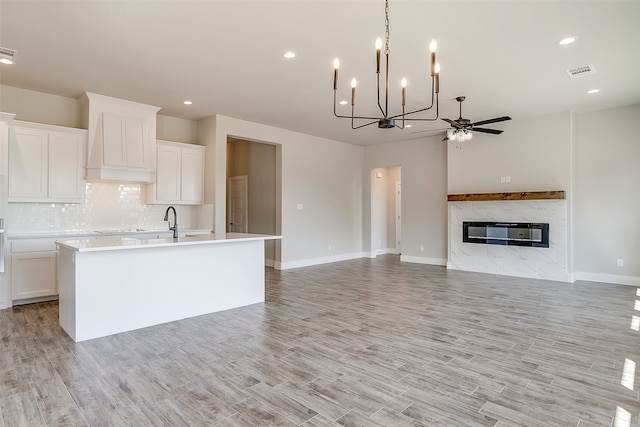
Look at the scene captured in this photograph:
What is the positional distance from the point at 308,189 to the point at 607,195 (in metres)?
5.52

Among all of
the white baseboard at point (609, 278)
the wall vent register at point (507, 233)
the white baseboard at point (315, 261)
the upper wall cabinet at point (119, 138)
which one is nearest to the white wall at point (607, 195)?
the white baseboard at point (609, 278)

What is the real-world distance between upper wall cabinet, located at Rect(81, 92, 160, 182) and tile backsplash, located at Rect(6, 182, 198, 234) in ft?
1.53

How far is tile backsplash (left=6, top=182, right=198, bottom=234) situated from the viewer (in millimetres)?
5012

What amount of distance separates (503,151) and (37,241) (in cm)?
776

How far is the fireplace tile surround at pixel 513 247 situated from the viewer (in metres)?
6.22

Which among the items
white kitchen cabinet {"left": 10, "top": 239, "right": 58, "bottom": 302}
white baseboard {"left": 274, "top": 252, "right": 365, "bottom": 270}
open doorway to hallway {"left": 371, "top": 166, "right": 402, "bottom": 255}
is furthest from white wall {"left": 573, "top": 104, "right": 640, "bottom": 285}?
white kitchen cabinet {"left": 10, "top": 239, "right": 58, "bottom": 302}

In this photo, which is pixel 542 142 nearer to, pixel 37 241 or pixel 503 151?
pixel 503 151

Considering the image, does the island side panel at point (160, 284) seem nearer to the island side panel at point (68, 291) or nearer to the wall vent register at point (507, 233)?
the island side panel at point (68, 291)

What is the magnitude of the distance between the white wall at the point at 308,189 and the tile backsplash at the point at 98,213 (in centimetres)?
103

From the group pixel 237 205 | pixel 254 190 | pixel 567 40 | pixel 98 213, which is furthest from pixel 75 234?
pixel 567 40

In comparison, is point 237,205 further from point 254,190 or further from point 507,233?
point 507,233

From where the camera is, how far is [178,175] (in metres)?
6.24

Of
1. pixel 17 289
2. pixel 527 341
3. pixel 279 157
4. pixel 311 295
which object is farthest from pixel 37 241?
pixel 527 341

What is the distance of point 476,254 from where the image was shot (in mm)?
7207
